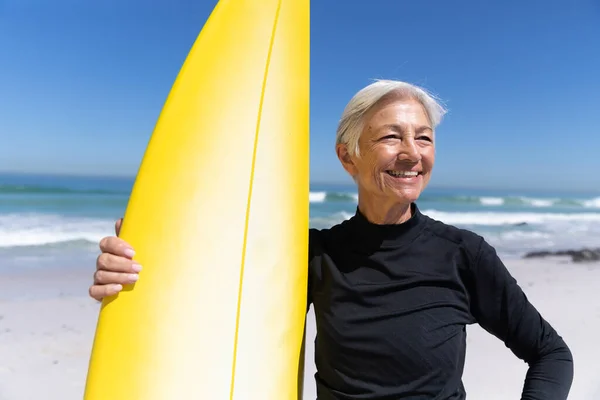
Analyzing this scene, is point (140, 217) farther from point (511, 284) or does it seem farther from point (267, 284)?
point (511, 284)

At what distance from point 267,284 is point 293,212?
284 mm

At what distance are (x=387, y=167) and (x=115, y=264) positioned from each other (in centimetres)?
84

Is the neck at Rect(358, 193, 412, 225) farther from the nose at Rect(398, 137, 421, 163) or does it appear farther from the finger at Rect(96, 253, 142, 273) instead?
the finger at Rect(96, 253, 142, 273)

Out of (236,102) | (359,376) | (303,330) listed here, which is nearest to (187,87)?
(236,102)

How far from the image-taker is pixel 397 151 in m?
1.41

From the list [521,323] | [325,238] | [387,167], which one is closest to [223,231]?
[325,238]

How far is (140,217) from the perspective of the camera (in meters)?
1.63

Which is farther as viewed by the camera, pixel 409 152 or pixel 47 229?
pixel 47 229

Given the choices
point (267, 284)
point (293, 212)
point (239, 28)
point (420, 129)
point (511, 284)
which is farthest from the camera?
point (239, 28)

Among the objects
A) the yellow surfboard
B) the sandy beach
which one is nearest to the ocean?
the sandy beach

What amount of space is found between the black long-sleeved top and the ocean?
7.70 meters

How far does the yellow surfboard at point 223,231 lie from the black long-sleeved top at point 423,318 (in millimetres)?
239

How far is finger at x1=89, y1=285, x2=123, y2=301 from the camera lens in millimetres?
1427

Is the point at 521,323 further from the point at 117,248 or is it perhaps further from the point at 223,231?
the point at 117,248
